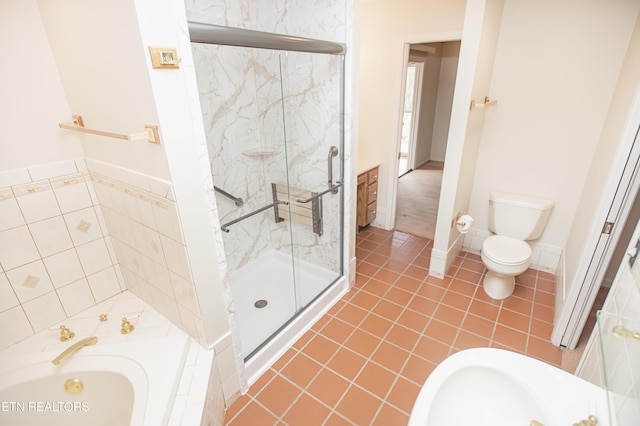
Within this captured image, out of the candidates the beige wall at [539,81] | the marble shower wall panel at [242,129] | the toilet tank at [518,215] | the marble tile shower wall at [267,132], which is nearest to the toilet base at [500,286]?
the toilet tank at [518,215]

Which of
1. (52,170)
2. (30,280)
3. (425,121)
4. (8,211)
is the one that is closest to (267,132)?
(52,170)

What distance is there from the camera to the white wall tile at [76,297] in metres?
1.78

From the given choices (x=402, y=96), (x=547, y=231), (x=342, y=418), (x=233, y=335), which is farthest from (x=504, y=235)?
(x=233, y=335)

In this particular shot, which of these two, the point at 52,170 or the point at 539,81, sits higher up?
the point at 539,81

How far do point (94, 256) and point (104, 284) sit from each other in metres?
0.20

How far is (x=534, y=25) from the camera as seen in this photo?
2.44 metres

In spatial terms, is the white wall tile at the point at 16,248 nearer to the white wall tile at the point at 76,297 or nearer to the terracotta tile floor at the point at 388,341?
the white wall tile at the point at 76,297

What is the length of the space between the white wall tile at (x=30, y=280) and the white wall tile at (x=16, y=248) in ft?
0.11

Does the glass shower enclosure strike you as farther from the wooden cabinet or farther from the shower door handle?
the wooden cabinet

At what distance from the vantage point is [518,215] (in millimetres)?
2697

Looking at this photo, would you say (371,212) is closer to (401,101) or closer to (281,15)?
(401,101)

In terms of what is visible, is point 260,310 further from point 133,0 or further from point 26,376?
point 133,0

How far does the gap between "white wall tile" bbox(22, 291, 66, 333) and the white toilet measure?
9.68 ft

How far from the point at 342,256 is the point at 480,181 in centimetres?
160
